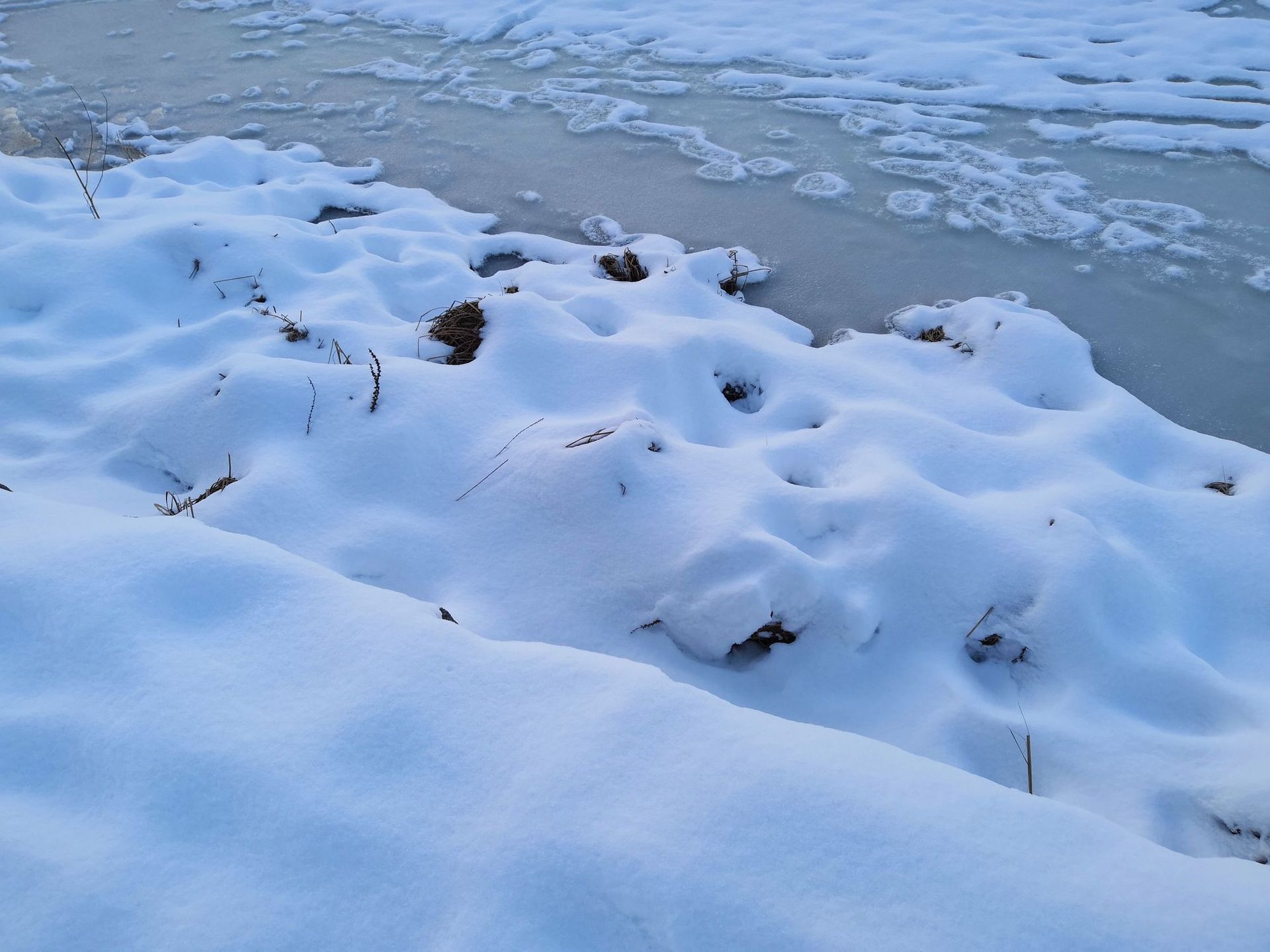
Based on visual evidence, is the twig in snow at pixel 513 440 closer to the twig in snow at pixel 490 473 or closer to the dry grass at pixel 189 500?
the twig in snow at pixel 490 473

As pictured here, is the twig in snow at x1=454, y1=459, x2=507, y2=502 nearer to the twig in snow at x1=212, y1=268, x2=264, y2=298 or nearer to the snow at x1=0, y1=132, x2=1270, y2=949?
the snow at x1=0, y1=132, x2=1270, y2=949

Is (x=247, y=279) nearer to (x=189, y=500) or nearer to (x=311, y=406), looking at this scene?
(x=311, y=406)

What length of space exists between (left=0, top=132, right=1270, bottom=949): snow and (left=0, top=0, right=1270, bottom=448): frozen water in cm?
31

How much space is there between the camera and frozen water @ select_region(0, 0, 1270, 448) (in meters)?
3.28

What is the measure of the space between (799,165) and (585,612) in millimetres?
3483

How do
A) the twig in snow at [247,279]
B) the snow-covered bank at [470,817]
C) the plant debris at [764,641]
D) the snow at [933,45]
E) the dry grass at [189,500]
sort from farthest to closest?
1. the snow at [933,45]
2. the twig in snow at [247,279]
3. the dry grass at [189,500]
4. the plant debris at [764,641]
5. the snow-covered bank at [470,817]

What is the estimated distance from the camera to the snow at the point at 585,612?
1079mm

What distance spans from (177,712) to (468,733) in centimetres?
48

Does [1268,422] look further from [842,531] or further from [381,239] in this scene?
[381,239]

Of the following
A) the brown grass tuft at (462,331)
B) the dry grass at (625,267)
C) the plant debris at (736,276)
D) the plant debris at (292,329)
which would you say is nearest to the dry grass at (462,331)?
the brown grass tuft at (462,331)

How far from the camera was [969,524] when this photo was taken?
6.77ft

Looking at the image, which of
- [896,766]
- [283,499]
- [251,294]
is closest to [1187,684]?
[896,766]

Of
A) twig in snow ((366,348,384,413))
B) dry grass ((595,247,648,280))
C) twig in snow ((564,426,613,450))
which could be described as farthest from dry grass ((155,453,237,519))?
dry grass ((595,247,648,280))

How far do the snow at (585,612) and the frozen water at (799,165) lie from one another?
12.0 inches
